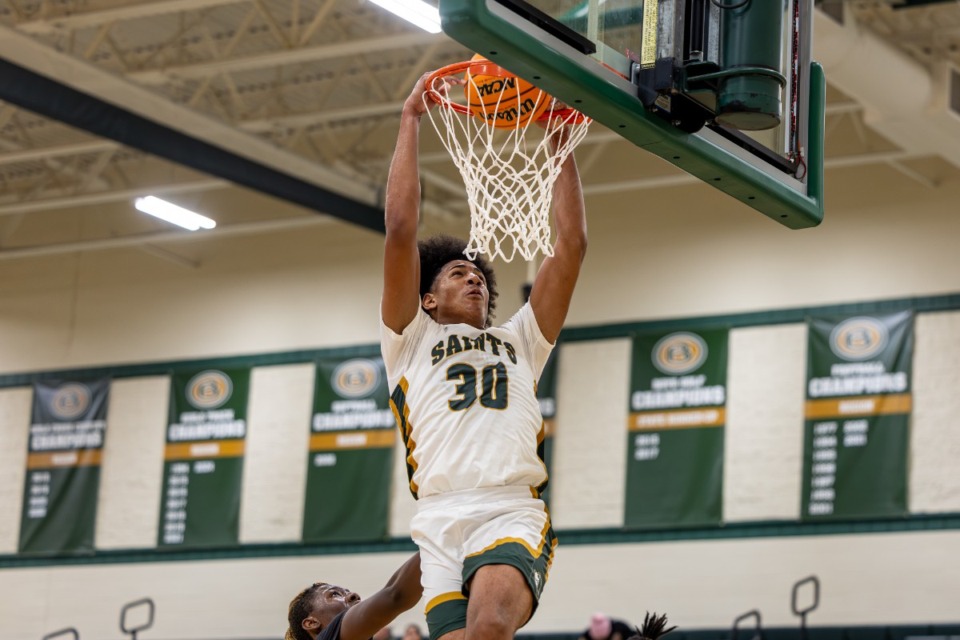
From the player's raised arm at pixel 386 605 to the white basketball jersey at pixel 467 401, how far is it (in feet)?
1.04

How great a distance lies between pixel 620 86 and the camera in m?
5.31

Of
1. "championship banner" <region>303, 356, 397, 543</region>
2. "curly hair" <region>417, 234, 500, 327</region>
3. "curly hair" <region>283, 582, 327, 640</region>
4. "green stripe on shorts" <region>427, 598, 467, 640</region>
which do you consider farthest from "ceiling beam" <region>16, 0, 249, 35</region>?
"green stripe on shorts" <region>427, 598, 467, 640</region>

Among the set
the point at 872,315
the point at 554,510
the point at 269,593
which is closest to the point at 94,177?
the point at 269,593

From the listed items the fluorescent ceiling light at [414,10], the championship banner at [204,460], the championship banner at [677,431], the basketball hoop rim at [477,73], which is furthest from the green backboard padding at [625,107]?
the championship banner at [204,460]

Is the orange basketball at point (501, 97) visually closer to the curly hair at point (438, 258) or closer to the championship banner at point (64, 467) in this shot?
the curly hair at point (438, 258)

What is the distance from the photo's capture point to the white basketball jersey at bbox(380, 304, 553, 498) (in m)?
5.17

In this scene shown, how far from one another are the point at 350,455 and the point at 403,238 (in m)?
14.2

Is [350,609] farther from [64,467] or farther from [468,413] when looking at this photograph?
[64,467]

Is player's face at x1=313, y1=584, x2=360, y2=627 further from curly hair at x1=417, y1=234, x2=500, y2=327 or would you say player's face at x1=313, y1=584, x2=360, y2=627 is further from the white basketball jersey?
curly hair at x1=417, y1=234, x2=500, y2=327

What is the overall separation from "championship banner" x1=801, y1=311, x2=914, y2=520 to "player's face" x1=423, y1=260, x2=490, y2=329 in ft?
37.1

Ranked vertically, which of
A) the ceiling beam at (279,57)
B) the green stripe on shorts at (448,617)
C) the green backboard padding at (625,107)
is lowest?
the green stripe on shorts at (448,617)

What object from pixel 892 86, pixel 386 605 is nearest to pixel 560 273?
pixel 386 605

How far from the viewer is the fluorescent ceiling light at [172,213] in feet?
57.7

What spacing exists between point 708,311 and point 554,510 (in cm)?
303
